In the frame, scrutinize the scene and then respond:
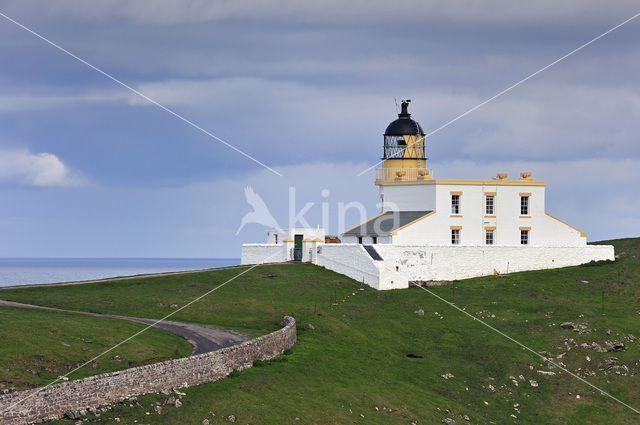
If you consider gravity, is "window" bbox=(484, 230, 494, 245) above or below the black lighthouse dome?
below

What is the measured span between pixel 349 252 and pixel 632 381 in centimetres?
2673

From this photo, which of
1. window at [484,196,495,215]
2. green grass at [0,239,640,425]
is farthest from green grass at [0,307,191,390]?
window at [484,196,495,215]

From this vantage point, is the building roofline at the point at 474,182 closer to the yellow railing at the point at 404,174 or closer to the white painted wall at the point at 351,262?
the yellow railing at the point at 404,174

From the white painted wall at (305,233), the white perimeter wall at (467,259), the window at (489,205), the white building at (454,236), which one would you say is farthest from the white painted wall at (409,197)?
the white painted wall at (305,233)

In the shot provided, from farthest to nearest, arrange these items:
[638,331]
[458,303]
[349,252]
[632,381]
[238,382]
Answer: [349,252]
[458,303]
[638,331]
[632,381]
[238,382]

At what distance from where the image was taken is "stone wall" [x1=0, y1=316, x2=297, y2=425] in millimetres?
30250

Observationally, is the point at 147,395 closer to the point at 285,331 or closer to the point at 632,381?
the point at 285,331

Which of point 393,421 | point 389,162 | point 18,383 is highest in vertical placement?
point 389,162

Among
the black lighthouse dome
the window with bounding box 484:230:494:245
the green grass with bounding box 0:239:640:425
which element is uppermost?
the black lighthouse dome

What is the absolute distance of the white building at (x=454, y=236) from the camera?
71750 mm

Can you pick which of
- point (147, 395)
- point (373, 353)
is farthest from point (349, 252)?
point (147, 395)

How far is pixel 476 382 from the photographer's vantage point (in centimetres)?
4928

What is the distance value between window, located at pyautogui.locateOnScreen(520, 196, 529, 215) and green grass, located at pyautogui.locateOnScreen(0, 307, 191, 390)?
4263 cm

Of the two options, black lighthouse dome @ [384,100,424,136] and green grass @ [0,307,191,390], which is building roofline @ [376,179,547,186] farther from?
green grass @ [0,307,191,390]
